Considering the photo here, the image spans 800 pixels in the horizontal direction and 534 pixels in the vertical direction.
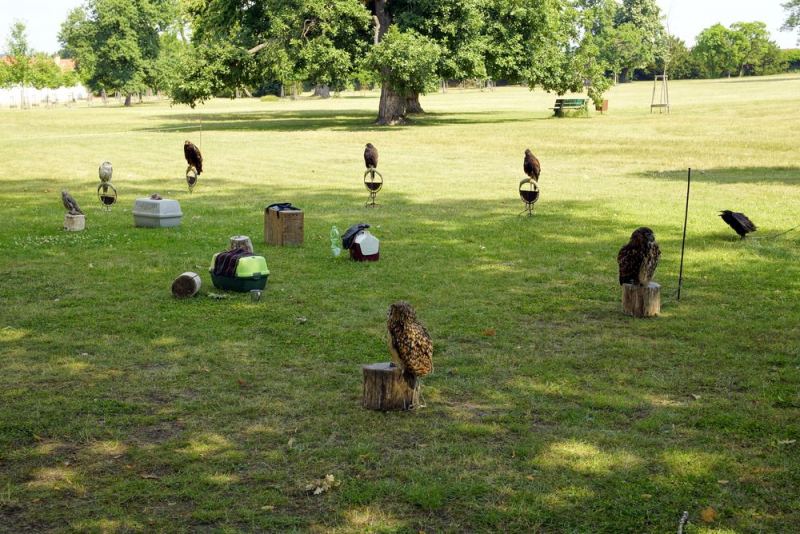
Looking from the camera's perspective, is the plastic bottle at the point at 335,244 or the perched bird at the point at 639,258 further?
the plastic bottle at the point at 335,244

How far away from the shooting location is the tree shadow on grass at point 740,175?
2058 cm

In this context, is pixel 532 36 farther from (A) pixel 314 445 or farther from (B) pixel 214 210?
(A) pixel 314 445

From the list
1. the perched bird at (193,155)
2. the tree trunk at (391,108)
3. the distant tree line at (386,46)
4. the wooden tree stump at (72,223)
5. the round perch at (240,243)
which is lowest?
the wooden tree stump at (72,223)

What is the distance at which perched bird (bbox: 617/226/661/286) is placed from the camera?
343 inches

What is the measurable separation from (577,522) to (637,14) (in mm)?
128738

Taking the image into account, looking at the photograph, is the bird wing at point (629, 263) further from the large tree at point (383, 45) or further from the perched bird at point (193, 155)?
the large tree at point (383, 45)

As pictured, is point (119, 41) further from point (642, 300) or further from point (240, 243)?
point (642, 300)

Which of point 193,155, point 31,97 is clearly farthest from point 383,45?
point 31,97

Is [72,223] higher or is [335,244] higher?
[335,244]

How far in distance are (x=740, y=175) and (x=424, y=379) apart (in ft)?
57.8

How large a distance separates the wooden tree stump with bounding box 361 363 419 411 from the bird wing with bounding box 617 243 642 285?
3501mm

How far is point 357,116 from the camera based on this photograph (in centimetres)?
5053

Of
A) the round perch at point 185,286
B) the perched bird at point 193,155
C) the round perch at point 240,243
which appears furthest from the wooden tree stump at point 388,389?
the perched bird at point 193,155

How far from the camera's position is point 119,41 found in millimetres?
82625
